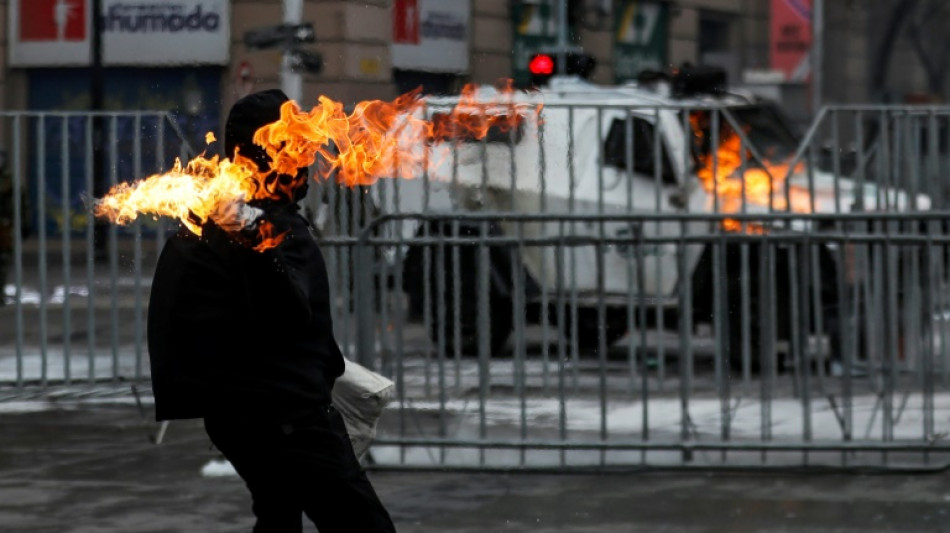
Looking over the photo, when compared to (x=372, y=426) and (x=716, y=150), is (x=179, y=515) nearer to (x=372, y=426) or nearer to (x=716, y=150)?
(x=372, y=426)

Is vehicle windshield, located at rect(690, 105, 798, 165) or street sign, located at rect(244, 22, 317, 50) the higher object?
street sign, located at rect(244, 22, 317, 50)

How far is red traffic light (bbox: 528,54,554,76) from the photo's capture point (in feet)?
48.4

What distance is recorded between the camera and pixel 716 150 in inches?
433

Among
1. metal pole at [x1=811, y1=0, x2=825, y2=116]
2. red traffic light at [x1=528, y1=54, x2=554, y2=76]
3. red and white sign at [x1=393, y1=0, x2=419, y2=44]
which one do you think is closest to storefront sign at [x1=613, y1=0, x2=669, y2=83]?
metal pole at [x1=811, y1=0, x2=825, y2=116]

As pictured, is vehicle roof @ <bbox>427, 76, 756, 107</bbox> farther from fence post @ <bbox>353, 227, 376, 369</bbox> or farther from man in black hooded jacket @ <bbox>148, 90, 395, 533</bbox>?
man in black hooded jacket @ <bbox>148, 90, 395, 533</bbox>

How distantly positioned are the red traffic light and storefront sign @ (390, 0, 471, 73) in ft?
29.7

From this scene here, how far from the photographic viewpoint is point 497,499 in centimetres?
818

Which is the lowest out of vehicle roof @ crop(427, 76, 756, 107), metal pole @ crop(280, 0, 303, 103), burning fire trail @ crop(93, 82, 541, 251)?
burning fire trail @ crop(93, 82, 541, 251)

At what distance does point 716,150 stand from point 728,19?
2468 cm

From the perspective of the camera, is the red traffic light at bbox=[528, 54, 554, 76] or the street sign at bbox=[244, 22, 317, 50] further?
the street sign at bbox=[244, 22, 317, 50]

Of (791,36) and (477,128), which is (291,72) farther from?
(791,36)

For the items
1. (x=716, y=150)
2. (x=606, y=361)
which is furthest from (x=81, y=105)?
(x=606, y=361)

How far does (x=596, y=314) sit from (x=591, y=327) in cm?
24

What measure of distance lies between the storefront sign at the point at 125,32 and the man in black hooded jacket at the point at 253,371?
821 inches
